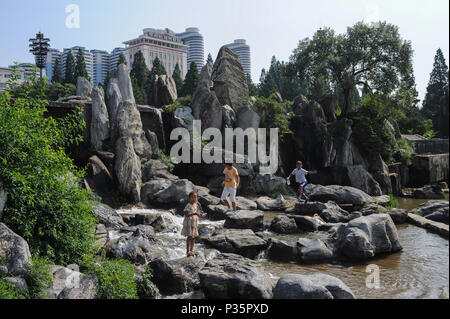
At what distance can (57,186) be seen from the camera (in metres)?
7.35

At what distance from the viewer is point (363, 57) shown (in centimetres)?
2777

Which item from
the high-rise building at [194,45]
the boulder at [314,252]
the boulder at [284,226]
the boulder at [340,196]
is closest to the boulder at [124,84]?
the boulder at [340,196]

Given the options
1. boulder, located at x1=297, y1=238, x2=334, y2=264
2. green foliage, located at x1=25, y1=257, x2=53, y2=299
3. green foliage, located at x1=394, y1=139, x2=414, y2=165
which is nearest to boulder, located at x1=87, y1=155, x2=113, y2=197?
boulder, located at x1=297, y1=238, x2=334, y2=264

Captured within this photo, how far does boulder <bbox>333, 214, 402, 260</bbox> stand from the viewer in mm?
9188

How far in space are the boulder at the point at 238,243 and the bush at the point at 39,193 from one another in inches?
136

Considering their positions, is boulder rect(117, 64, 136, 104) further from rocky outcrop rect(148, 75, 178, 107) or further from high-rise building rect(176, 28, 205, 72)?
high-rise building rect(176, 28, 205, 72)

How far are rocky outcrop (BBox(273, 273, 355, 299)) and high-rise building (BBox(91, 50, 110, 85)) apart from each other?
111m

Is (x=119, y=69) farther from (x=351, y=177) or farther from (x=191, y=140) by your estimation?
(x=351, y=177)

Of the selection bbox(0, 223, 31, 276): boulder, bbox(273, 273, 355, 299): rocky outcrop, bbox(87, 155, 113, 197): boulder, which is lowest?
bbox(273, 273, 355, 299): rocky outcrop

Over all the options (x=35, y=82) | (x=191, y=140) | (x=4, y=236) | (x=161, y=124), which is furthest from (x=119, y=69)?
(x=4, y=236)

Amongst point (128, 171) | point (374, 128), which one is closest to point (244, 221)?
point (128, 171)

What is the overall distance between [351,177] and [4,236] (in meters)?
21.1

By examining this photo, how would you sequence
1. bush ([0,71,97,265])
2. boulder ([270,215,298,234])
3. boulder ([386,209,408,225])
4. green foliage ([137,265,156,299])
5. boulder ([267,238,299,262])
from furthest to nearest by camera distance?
1. boulder ([386,209,408,225])
2. boulder ([270,215,298,234])
3. boulder ([267,238,299,262])
4. green foliage ([137,265,156,299])
5. bush ([0,71,97,265])

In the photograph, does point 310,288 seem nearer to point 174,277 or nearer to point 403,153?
point 174,277
